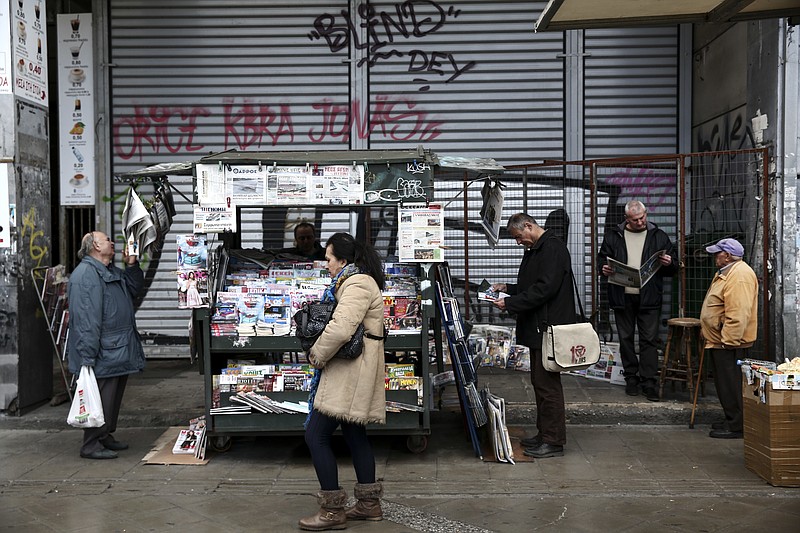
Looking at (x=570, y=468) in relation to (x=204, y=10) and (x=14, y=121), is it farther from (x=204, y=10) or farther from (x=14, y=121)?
(x=204, y=10)

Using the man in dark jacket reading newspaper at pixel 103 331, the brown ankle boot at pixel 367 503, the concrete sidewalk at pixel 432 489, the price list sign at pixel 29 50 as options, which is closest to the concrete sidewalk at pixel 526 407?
the concrete sidewalk at pixel 432 489

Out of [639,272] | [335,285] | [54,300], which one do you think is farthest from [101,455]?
[639,272]

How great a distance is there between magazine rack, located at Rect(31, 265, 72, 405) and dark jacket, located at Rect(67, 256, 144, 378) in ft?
4.78

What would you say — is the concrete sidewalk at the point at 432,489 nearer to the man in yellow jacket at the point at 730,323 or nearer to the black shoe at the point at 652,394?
the man in yellow jacket at the point at 730,323

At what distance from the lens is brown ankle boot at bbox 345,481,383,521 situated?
498cm

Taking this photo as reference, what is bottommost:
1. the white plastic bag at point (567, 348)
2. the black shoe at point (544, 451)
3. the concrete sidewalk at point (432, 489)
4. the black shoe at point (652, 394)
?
the concrete sidewalk at point (432, 489)

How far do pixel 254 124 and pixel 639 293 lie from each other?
497 centimetres

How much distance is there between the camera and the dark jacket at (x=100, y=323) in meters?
6.32

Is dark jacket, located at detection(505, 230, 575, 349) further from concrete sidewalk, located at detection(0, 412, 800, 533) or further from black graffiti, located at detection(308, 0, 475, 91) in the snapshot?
black graffiti, located at detection(308, 0, 475, 91)

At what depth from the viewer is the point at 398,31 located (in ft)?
32.3

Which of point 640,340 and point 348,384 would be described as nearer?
point 348,384

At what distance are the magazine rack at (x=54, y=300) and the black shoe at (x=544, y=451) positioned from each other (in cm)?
425

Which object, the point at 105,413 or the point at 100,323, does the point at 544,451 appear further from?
the point at 100,323

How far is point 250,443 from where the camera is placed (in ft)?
22.5
